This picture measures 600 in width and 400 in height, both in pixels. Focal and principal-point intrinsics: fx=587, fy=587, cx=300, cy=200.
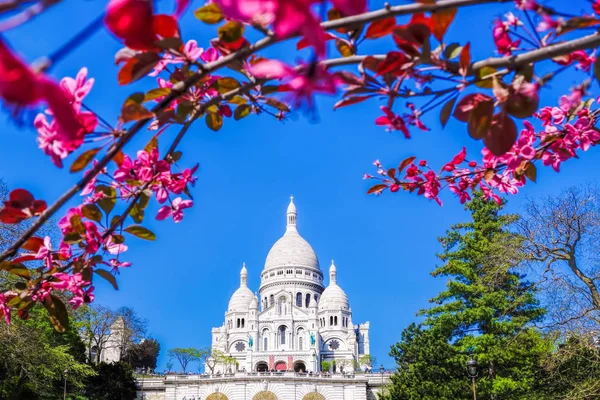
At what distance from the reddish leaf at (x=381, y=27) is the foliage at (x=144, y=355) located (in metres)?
56.7

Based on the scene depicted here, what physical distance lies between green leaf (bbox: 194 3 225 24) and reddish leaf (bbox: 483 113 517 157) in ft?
3.20

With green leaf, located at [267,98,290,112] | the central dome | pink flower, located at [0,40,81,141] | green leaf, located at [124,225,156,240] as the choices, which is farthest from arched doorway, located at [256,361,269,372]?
pink flower, located at [0,40,81,141]

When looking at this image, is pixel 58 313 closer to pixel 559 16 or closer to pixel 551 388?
pixel 559 16

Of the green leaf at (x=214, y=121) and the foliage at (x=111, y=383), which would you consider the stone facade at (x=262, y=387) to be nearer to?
the foliage at (x=111, y=383)

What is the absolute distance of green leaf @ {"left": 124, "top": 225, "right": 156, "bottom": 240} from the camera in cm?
269

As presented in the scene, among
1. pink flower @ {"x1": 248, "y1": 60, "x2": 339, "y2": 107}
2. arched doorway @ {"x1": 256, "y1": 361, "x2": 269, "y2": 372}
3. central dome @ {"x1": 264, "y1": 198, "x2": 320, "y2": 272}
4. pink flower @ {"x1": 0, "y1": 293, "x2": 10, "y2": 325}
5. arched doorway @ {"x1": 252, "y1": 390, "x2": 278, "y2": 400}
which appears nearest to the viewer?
pink flower @ {"x1": 248, "y1": 60, "x2": 339, "y2": 107}

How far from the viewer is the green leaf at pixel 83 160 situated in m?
2.11

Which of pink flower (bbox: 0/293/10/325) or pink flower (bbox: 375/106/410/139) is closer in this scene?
pink flower (bbox: 375/106/410/139)

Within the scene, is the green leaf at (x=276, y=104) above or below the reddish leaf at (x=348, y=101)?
above

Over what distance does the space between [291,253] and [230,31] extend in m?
77.0

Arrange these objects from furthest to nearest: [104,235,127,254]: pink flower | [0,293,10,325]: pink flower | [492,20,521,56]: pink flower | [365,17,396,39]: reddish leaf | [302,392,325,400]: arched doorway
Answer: [302,392,325,400]: arched doorway < [0,293,10,325]: pink flower < [104,235,127,254]: pink flower < [492,20,521,56]: pink flower < [365,17,396,39]: reddish leaf

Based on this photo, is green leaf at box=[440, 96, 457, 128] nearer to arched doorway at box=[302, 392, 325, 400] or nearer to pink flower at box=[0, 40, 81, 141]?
pink flower at box=[0, 40, 81, 141]

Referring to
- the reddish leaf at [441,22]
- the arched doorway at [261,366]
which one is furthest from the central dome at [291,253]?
the reddish leaf at [441,22]

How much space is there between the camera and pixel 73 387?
105 ft
